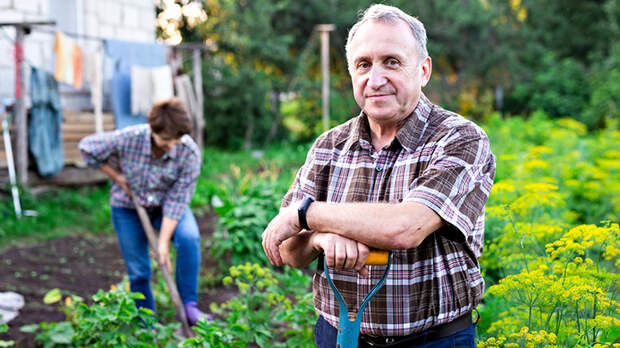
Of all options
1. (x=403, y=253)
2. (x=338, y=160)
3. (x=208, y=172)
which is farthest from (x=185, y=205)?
(x=208, y=172)

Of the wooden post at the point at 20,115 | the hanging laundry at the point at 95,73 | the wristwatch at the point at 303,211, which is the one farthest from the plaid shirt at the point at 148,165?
the hanging laundry at the point at 95,73

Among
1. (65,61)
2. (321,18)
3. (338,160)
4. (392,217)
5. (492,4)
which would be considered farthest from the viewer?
(492,4)

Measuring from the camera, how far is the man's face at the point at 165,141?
3842 mm

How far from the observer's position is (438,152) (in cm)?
184

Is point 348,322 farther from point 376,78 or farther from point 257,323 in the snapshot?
point 257,323

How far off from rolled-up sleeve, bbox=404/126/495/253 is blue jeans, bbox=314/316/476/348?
306 mm

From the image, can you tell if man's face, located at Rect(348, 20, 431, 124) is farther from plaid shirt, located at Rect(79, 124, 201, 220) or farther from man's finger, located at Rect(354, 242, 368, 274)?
plaid shirt, located at Rect(79, 124, 201, 220)

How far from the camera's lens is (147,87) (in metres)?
9.28

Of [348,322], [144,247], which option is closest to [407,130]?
[348,322]

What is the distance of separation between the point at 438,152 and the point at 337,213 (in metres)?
0.37

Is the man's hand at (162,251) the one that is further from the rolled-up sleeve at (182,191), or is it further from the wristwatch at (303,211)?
the wristwatch at (303,211)

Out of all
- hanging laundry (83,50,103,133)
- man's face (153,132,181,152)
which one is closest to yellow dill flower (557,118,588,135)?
hanging laundry (83,50,103,133)

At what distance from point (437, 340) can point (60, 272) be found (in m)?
4.59

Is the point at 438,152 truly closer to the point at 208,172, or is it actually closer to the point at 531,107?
the point at 208,172
